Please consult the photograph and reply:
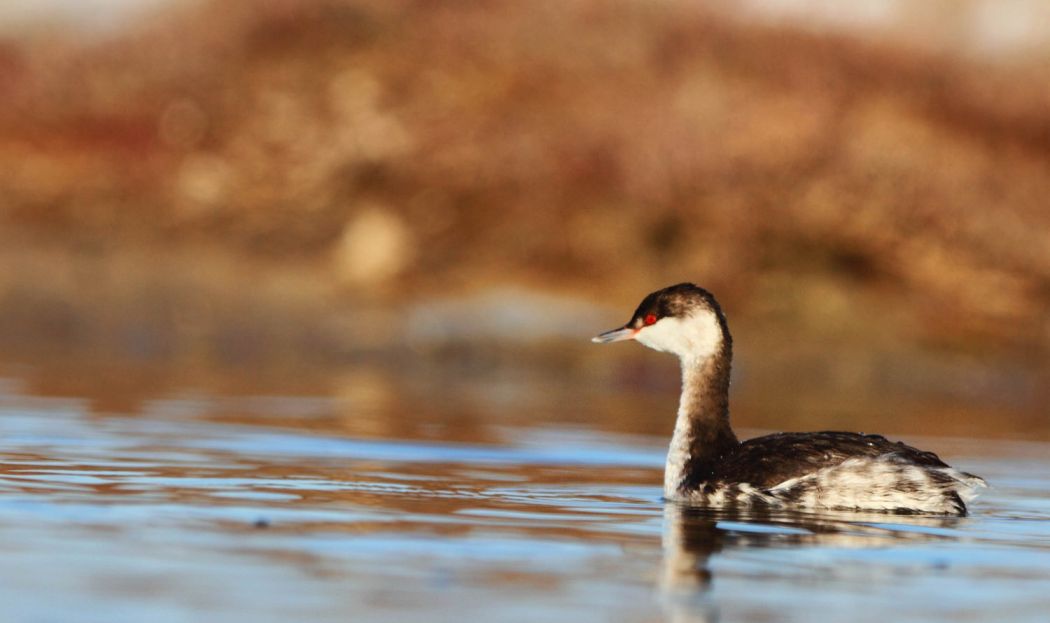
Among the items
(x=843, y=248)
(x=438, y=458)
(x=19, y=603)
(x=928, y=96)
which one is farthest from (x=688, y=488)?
(x=928, y=96)

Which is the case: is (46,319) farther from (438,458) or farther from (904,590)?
(904,590)

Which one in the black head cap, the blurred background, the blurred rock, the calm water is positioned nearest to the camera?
the calm water

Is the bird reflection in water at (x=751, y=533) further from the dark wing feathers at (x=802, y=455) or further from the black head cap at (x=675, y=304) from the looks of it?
the black head cap at (x=675, y=304)

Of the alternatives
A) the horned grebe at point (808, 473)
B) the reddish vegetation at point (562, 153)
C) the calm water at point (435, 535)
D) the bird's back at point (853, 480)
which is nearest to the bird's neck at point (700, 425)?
the horned grebe at point (808, 473)

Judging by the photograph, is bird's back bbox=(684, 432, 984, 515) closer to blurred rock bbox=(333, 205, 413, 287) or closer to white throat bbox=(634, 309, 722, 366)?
white throat bbox=(634, 309, 722, 366)

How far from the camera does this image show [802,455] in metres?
10.7

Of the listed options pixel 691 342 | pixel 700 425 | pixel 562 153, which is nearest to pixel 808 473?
pixel 700 425

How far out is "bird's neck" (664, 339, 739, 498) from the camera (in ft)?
36.8

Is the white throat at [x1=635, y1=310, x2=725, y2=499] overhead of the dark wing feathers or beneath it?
overhead

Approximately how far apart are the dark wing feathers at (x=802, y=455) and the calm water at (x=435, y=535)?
0.40 m

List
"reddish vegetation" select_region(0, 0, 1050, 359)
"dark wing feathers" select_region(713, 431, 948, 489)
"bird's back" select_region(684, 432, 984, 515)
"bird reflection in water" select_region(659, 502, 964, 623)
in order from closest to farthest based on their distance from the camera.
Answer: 1. "bird reflection in water" select_region(659, 502, 964, 623)
2. "bird's back" select_region(684, 432, 984, 515)
3. "dark wing feathers" select_region(713, 431, 948, 489)
4. "reddish vegetation" select_region(0, 0, 1050, 359)

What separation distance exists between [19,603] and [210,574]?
0.85m

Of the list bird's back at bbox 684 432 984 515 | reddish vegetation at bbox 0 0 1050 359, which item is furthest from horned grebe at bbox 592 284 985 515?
reddish vegetation at bbox 0 0 1050 359

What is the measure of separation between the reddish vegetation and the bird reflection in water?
39.8 ft
